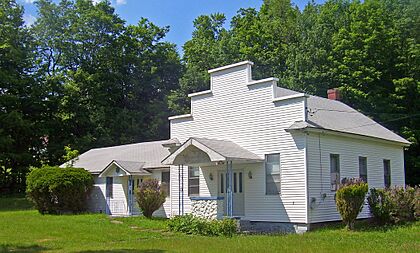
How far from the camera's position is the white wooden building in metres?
21.2

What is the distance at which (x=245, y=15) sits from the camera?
51.6 meters

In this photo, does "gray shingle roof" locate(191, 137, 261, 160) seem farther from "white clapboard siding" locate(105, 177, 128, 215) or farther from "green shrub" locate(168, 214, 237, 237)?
"white clapboard siding" locate(105, 177, 128, 215)

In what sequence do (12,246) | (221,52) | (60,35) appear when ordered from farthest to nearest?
(60,35) < (221,52) < (12,246)

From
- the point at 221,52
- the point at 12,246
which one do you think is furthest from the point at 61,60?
the point at 12,246

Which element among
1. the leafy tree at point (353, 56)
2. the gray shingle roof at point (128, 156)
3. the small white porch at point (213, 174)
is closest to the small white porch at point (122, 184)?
the gray shingle roof at point (128, 156)

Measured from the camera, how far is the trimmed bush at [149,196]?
25.7 m

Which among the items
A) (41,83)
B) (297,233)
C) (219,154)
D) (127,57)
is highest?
(127,57)

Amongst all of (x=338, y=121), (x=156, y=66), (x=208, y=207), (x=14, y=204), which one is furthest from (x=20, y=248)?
(x=156, y=66)

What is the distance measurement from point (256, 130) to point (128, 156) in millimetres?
12423

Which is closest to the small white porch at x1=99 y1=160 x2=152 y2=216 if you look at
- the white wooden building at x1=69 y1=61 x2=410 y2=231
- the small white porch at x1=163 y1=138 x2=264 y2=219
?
the white wooden building at x1=69 y1=61 x2=410 y2=231

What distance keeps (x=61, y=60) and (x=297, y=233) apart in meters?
A: 36.4

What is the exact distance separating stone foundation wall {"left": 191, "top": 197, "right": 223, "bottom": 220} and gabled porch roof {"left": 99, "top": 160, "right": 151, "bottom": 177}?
746 centimetres

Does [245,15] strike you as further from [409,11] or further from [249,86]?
[249,86]

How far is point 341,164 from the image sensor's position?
75.0ft
